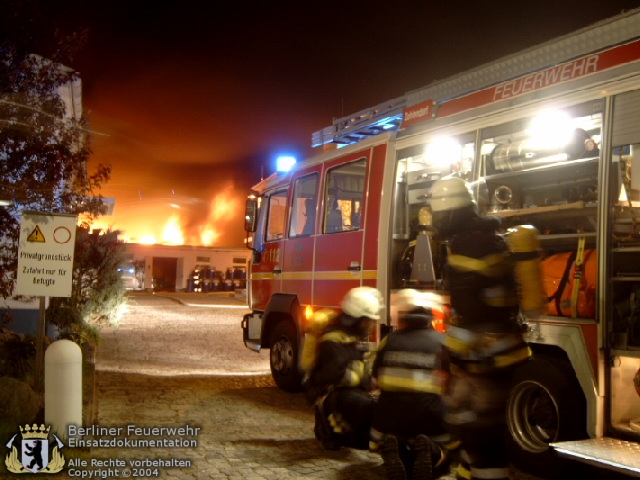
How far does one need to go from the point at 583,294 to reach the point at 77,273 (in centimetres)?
1150

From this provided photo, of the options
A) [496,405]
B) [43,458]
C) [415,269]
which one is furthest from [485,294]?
[43,458]

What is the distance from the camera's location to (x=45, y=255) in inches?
258

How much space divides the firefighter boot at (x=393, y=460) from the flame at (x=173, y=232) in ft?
180

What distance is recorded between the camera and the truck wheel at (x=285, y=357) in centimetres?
841

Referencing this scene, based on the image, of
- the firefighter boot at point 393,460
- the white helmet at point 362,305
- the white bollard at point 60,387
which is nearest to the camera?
the firefighter boot at point 393,460

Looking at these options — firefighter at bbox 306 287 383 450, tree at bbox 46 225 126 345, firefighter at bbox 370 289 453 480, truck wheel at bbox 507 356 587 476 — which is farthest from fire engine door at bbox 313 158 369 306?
tree at bbox 46 225 126 345

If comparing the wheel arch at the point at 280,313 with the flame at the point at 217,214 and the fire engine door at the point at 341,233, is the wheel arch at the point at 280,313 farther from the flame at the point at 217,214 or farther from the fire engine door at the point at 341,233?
the flame at the point at 217,214

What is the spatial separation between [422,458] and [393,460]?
179 mm

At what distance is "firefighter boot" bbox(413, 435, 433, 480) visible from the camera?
398 cm

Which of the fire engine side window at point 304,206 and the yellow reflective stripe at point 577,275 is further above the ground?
the fire engine side window at point 304,206

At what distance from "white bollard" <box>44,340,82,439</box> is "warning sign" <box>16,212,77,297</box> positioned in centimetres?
116

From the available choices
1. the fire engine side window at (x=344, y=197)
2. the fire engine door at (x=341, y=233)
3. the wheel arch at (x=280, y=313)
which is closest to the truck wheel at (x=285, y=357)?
the wheel arch at (x=280, y=313)

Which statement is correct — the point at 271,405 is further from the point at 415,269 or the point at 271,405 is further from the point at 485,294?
the point at 485,294

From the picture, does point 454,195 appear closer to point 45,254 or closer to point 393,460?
point 393,460
